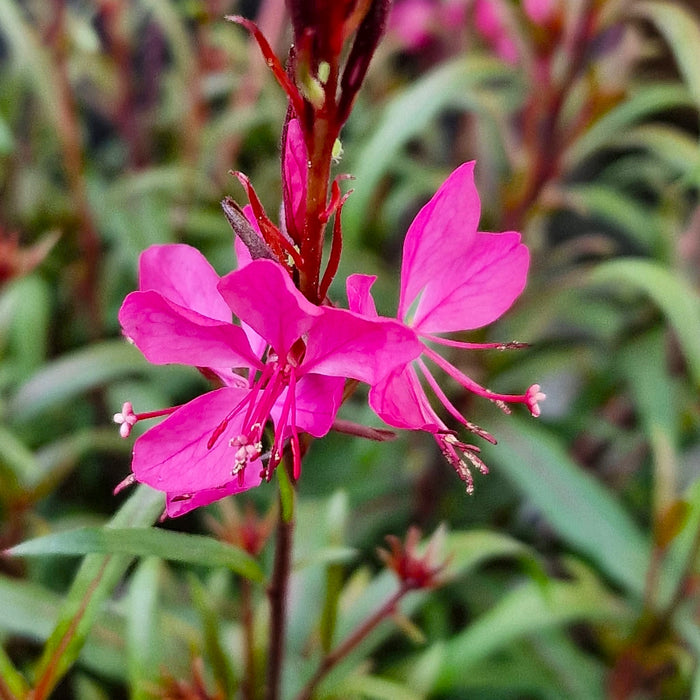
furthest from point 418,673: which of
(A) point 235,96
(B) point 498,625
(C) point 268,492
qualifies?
(A) point 235,96

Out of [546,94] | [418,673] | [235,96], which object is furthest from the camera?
[235,96]

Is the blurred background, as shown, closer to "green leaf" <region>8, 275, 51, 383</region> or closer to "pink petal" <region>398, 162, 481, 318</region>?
"green leaf" <region>8, 275, 51, 383</region>

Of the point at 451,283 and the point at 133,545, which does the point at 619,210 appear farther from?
the point at 133,545

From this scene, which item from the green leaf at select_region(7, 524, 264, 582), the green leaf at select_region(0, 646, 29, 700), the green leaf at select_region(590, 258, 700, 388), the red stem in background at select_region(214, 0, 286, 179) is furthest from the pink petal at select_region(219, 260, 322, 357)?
the red stem in background at select_region(214, 0, 286, 179)

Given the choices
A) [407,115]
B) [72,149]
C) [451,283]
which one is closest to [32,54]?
[72,149]

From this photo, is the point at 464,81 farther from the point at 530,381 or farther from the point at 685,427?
the point at 685,427

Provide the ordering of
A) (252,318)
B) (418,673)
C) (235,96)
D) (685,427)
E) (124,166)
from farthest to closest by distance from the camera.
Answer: (124,166)
(235,96)
(685,427)
(418,673)
(252,318)

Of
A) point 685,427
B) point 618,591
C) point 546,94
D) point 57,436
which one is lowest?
point 618,591

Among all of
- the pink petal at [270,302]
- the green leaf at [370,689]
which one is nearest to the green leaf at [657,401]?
the green leaf at [370,689]
